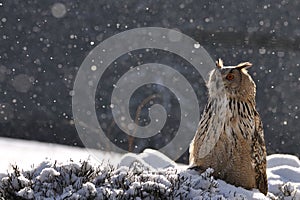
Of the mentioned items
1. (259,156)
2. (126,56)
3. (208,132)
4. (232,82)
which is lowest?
(259,156)

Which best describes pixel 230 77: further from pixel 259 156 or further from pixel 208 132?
pixel 259 156

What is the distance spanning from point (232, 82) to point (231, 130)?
1.32ft

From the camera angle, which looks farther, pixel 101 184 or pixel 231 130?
pixel 231 130

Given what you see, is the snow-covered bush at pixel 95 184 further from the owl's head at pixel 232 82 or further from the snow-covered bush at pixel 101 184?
the owl's head at pixel 232 82

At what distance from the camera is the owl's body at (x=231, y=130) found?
189 inches

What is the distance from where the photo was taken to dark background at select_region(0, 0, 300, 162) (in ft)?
31.8

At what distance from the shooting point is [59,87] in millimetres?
10359

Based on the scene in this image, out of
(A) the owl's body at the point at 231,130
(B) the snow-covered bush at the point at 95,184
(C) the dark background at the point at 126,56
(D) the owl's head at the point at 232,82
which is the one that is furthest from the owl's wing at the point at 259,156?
(C) the dark background at the point at 126,56

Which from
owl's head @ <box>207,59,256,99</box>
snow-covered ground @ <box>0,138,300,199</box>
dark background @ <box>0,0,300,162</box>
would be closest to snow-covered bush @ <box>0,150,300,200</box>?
snow-covered ground @ <box>0,138,300,199</box>

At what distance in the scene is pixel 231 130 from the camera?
4871mm

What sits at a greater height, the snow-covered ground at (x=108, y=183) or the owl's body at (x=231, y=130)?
the owl's body at (x=231, y=130)

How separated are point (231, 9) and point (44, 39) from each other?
3.26m

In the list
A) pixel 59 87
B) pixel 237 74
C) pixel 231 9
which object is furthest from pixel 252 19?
pixel 237 74

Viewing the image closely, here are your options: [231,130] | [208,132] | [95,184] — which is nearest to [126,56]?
[208,132]
